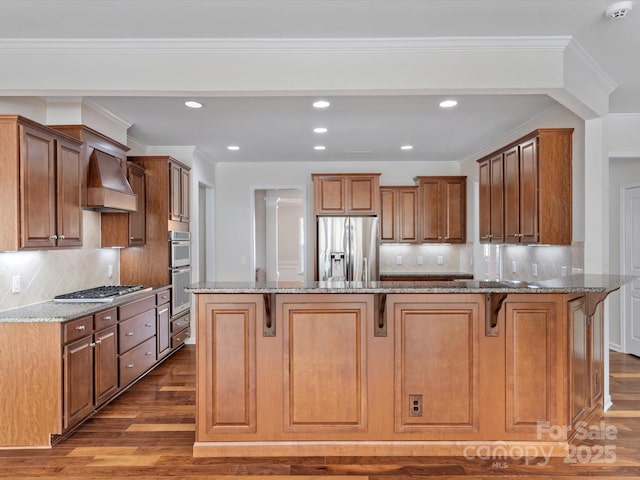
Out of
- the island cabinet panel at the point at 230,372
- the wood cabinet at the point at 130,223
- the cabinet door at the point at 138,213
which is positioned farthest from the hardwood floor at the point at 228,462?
the cabinet door at the point at 138,213

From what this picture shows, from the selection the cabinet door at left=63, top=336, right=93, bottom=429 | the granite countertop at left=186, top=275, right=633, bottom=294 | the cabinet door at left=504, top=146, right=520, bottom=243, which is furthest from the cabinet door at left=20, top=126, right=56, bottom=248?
the cabinet door at left=504, top=146, right=520, bottom=243

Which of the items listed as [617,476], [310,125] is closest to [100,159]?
[310,125]

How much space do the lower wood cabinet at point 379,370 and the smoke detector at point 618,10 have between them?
1.72m

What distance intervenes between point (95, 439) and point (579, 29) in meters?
4.25

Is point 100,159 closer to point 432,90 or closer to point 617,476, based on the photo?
point 432,90

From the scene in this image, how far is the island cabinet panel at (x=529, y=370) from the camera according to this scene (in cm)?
269

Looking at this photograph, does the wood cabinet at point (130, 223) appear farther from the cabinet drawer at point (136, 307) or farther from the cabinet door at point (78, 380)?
the cabinet door at point (78, 380)

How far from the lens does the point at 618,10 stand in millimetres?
2383

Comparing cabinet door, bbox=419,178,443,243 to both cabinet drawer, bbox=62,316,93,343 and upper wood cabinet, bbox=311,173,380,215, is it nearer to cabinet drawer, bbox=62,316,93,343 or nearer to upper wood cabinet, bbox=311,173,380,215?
upper wood cabinet, bbox=311,173,380,215

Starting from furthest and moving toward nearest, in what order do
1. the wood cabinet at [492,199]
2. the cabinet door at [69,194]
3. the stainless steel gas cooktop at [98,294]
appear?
the wood cabinet at [492,199] → the stainless steel gas cooktop at [98,294] → the cabinet door at [69,194]

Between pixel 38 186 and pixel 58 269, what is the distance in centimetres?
91

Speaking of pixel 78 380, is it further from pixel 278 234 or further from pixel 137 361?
pixel 278 234

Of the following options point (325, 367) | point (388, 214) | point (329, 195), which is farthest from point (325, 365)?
point (388, 214)

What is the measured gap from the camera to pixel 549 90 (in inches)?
112
